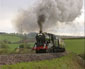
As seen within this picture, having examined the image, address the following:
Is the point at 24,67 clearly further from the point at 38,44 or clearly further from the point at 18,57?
the point at 38,44

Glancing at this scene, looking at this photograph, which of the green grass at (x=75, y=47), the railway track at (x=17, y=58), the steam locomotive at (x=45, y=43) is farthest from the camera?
the green grass at (x=75, y=47)

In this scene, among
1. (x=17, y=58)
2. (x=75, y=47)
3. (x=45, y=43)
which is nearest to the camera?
(x=17, y=58)

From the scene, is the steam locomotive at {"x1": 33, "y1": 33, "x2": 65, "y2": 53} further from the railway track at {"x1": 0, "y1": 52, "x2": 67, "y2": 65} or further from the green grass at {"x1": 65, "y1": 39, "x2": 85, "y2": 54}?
the green grass at {"x1": 65, "y1": 39, "x2": 85, "y2": 54}

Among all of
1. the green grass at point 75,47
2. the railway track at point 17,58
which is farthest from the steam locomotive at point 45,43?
the green grass at point 75,47

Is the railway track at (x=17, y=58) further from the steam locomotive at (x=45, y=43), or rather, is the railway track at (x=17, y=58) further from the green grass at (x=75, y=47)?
the green grass at (x=75, y=47)

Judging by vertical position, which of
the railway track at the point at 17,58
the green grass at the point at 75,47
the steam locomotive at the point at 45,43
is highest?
the steam locomotive at the point at 45,43

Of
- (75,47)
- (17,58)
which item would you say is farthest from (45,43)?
(75,47)

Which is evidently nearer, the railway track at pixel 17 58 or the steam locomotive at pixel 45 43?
the railway track at pixel 17 58

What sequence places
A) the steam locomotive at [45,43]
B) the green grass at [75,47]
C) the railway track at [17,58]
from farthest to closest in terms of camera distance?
the green grass at [75,47]
the steam locomotive at [45,43]
the railway track at [17,58]

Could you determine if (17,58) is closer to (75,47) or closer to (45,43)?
(45,43)

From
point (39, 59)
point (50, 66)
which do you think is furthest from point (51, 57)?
point (50, 66)

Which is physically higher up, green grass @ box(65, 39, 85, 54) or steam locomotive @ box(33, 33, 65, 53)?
steam locomotive @ box(33, 33, 65, 53)

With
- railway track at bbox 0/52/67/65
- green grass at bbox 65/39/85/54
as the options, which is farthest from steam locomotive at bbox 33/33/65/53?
green grass at bbox 65/39/85/54

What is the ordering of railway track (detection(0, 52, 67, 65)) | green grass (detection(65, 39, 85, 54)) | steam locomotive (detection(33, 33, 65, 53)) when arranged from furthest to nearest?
green grass (detection(65, 39, 85, 54)), steam locomotive (detection(33, 33, 65, 53)), railway track (detection(0, 52, 67, 65))
